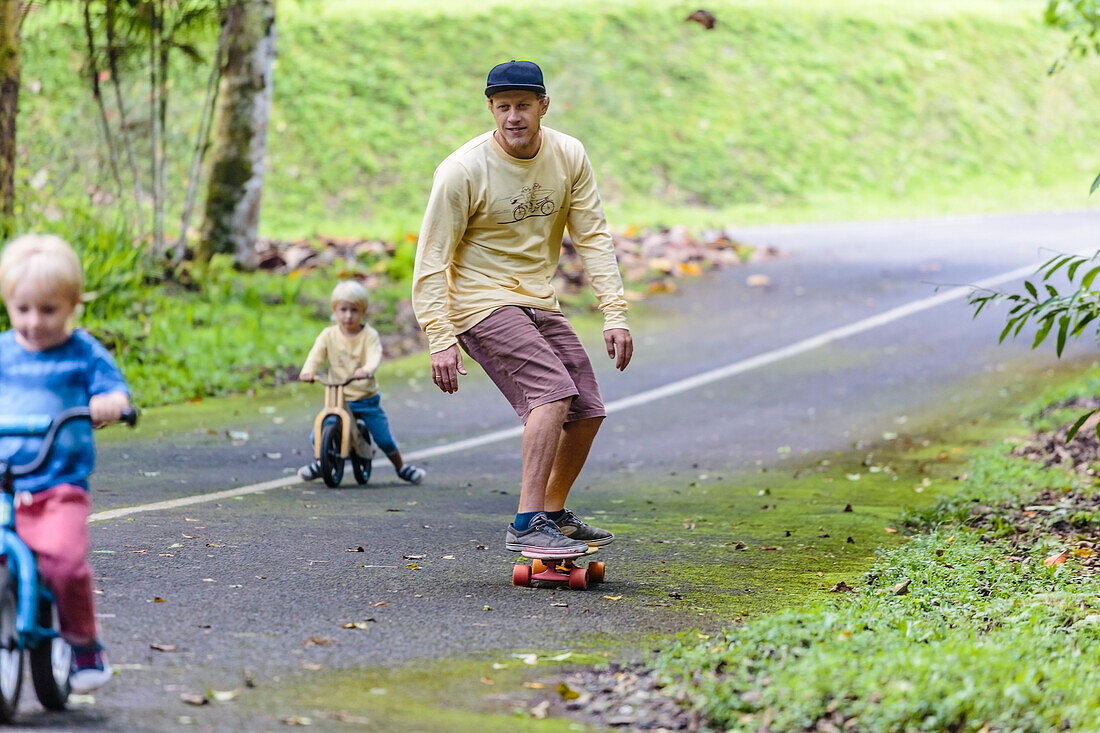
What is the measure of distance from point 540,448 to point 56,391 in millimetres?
2488

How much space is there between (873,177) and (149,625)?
29.1 meters

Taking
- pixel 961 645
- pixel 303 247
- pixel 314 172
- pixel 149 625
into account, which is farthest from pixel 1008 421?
pixel 314 172

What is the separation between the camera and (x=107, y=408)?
176 inches

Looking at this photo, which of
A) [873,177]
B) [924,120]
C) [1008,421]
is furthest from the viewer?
[924,120]

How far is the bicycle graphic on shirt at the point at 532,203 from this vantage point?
671cm

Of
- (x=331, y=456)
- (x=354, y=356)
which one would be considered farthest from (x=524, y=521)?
(x=354, y=356)

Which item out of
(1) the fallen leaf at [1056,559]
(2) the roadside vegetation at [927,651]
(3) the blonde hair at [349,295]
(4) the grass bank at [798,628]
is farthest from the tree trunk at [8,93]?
(1) the fallen leaf at [1056,559]

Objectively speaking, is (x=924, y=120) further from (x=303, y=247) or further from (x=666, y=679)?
(x=666, y=679)

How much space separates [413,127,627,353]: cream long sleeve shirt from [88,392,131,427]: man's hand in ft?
6.95

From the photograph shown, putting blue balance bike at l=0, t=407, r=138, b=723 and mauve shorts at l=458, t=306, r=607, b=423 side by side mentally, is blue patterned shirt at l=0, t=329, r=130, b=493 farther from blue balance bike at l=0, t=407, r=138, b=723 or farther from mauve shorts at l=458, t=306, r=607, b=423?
mauve shorts at l=458, t=306, r=607, b=423

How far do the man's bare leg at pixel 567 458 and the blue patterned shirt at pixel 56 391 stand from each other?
2670 mm

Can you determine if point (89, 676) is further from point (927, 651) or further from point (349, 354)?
point (349, 354)

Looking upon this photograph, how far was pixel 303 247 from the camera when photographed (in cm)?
2055

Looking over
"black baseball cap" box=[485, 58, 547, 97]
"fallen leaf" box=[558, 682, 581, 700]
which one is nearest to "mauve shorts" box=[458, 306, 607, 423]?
"black baseball cap" box=[485, 58, 547, 97]
